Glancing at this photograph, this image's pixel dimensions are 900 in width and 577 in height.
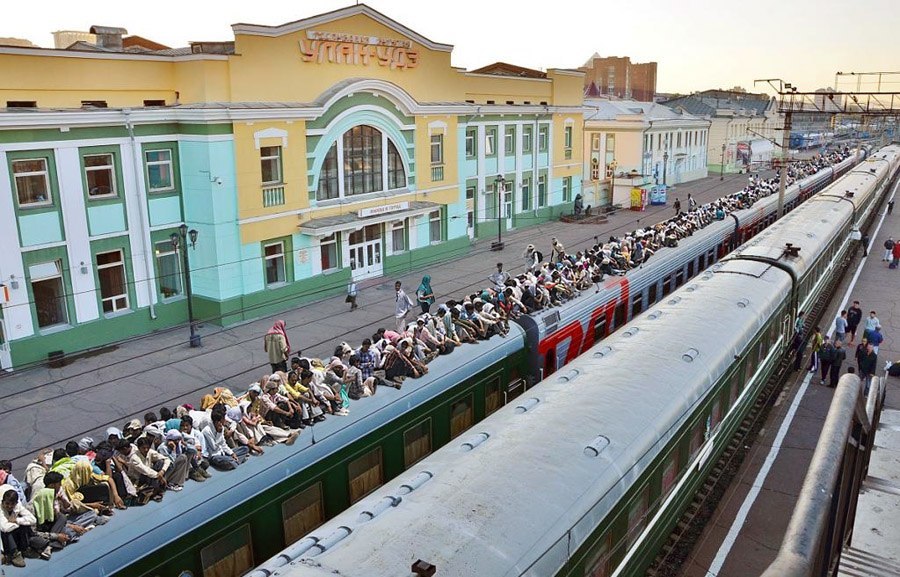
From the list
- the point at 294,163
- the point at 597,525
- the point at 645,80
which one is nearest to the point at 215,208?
the point at 294,163

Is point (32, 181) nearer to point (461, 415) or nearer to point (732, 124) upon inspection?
Result: point (461, 415)

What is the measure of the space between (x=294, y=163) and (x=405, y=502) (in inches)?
716

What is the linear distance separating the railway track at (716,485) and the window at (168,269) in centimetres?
1597

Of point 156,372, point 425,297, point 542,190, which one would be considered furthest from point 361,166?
point 542,190

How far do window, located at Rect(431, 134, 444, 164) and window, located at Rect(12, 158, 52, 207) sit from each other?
14893 mm

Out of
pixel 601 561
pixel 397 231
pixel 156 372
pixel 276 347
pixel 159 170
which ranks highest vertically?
pixel 159 170

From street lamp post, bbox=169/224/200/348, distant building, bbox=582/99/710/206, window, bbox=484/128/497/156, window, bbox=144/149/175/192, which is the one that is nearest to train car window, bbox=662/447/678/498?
street lamp post, bbox=169/224/200/348

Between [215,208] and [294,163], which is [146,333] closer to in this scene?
[215,208]

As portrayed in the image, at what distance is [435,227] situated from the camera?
30.9m

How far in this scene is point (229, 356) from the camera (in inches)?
763

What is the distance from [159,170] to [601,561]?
703 inches

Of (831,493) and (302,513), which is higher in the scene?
(831,493)

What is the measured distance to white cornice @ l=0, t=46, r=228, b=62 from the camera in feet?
61.1

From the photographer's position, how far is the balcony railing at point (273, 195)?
74.7 ft
